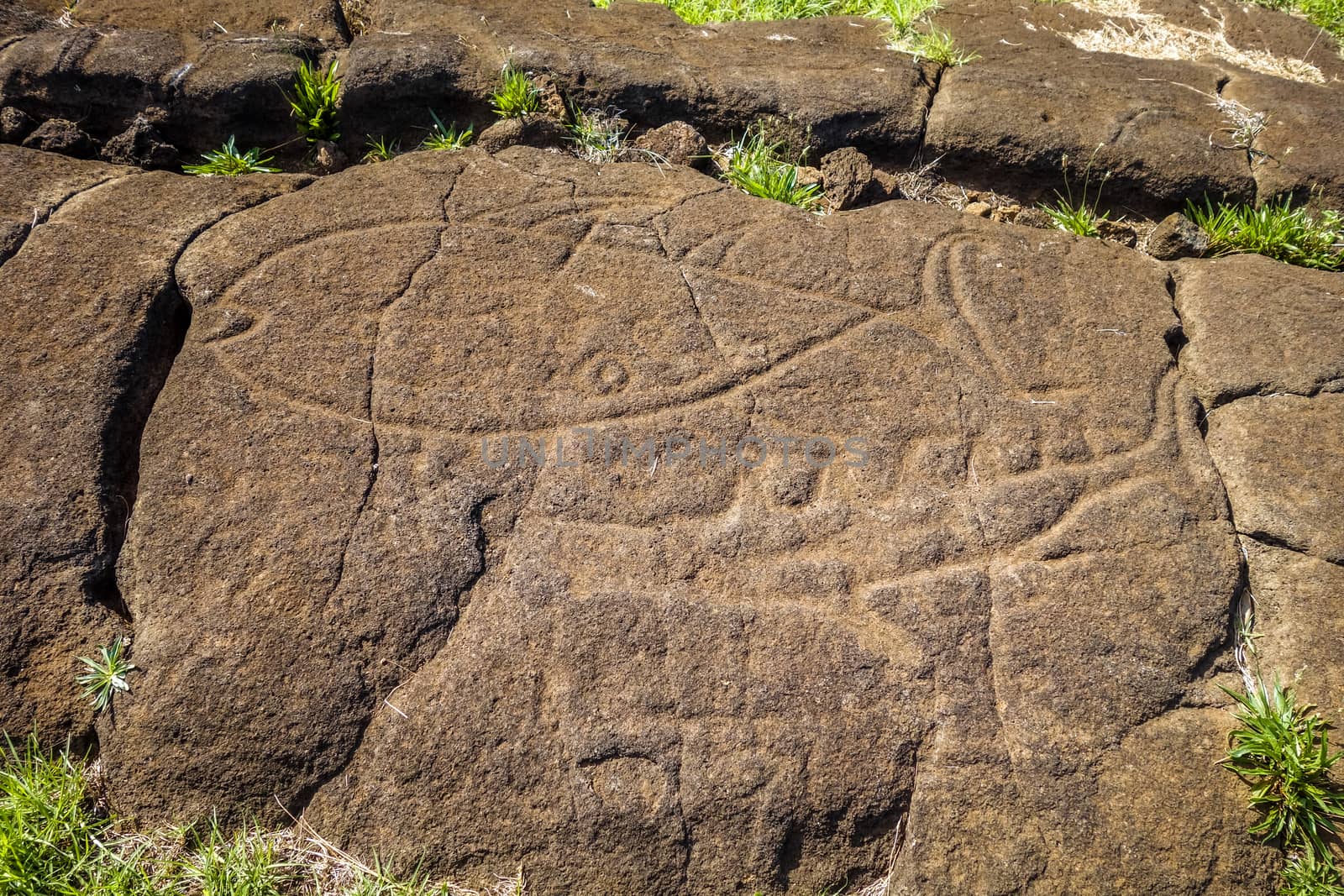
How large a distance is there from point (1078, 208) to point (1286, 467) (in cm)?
125

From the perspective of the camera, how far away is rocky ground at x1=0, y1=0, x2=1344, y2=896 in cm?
193

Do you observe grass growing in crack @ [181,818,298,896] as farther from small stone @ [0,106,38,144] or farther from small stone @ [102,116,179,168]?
small stone @ [0,106,38,144]

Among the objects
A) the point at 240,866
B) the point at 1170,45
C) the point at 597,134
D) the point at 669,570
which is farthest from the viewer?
the point at 1170,45

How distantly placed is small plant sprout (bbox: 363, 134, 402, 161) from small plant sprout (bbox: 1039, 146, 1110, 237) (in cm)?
234

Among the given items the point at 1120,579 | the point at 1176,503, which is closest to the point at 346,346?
the point at 1120,579

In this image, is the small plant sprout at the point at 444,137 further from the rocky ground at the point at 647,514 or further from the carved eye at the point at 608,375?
the carved eye at the point at 608,375

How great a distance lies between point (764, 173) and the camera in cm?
298

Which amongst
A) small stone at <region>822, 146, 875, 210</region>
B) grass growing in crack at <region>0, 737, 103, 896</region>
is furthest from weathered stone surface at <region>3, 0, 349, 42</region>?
grass growing in crack at <region>0, 737, 103, 896</region>

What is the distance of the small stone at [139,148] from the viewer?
2.90 meters

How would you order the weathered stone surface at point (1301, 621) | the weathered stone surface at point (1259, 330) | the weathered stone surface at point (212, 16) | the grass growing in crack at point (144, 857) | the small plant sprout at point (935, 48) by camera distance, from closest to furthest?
the grass growing in crack at point (144, 857) → the weathered stone surface at point (1301, 621) → the weathered stone surface at point (1259, 330) → the weathered stone surface at point (212, 16) → the small plant sprout at point (935, 48)

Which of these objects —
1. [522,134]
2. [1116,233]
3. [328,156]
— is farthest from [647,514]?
[1116,233]

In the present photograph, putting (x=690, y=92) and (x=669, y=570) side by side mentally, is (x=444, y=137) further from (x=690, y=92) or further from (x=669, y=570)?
(x=669, y=570)

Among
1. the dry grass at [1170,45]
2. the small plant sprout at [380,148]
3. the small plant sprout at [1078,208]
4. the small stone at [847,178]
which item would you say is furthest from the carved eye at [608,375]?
the dry grass at [1170,45]

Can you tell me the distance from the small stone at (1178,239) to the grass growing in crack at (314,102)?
9.50 ft
